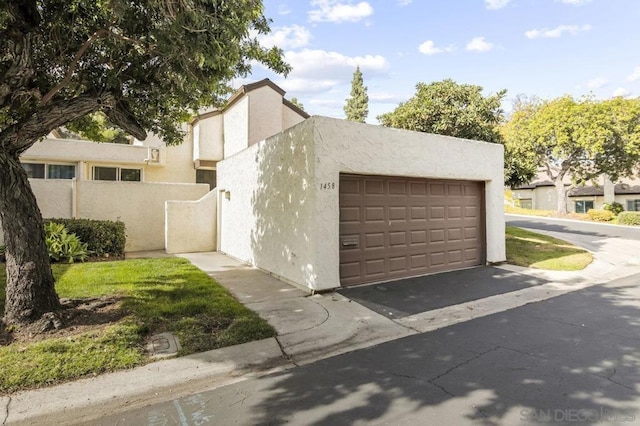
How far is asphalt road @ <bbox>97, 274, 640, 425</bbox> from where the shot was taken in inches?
118

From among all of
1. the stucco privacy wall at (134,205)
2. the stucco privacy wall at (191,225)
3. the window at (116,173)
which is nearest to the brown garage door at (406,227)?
the stucco privacy wall at (191,225)

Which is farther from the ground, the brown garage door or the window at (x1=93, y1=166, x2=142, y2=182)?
the window at (x1=93, y1=166, x2=142, y2=182)

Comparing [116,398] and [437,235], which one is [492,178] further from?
[116,398]

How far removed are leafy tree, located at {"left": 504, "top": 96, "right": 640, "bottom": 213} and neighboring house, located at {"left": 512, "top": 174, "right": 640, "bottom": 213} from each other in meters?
2.78

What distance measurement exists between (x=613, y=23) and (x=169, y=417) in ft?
46.7

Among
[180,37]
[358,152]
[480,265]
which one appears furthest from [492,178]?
[180,37]

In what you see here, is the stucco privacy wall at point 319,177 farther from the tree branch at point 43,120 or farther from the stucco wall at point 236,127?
the stucco wall at point 236,127

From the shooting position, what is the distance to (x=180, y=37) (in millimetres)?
4406

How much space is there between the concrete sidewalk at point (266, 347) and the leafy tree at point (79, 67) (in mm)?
2036

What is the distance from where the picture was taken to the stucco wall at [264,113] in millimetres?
16188

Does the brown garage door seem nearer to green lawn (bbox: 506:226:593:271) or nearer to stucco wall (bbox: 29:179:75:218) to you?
green lawn (bbox: 506:226:593:271)

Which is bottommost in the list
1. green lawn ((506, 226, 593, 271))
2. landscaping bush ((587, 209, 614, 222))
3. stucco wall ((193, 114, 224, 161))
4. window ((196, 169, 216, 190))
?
green lawn ((506, 226, 593, 271))

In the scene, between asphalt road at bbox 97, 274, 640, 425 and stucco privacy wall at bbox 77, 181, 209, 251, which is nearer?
asphalt road at bbox 97, 274, 640, 425

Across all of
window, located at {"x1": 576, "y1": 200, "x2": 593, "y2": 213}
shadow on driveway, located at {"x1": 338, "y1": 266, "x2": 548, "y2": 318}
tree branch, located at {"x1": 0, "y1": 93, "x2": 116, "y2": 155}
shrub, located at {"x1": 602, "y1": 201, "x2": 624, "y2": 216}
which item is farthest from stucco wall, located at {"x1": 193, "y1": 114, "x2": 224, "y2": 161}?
window, located at {"x1": 576, "y1": 200, "x2": 593, "y2": 213}
